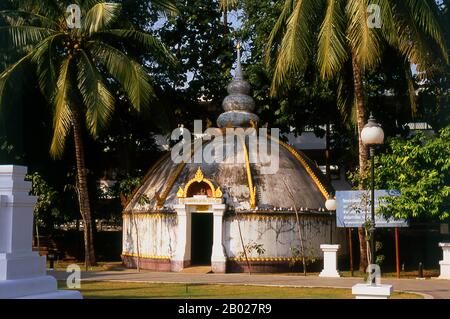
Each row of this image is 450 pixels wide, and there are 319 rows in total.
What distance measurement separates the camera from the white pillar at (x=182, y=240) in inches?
878

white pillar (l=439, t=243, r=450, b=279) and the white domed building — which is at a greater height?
the white domed building

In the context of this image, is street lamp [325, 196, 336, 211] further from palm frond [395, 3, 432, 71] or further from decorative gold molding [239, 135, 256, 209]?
palm frond [395, 3, 432, 71]

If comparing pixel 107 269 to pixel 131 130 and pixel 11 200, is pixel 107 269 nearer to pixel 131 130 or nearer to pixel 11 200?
pixel 131 130

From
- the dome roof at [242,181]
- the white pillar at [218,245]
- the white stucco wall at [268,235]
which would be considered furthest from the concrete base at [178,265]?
the dome roof at [242,181]

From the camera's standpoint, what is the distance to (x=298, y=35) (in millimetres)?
20141

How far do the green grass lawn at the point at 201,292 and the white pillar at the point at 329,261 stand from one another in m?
4.46

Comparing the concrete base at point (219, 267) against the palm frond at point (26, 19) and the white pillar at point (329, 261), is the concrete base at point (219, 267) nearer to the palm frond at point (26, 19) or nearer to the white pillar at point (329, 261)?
the white pillar at point (329, 261)

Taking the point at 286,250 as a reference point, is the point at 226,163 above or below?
above

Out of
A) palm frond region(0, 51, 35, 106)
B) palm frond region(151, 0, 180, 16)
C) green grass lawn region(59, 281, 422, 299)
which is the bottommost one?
green grass lawn region(59, 281, 422, 299)

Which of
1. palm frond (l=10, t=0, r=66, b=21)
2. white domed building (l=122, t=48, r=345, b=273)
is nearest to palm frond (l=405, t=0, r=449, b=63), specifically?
white domed building (l=122, t=48, r=345, b=273)

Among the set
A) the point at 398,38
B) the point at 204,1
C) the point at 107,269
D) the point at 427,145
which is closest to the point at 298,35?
the point at 398,38

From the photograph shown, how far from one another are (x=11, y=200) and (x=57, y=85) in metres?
12.1

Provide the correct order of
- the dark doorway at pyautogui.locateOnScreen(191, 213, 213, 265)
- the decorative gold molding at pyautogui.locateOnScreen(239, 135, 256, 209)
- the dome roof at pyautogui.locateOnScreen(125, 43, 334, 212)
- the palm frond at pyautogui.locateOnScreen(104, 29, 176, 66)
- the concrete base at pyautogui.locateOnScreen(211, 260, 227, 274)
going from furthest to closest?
the dark doorway at pyautogui.locateOnScreen(191, 213, 213, 265) → the palm frond at pyautogui.locateOnScreen(104, 29, 176, 66) → the dome roof at pyautogui.locateOnScreen(125, 43, 334, 212) → the decorative gold molding at pyautogui.locateOnScreen(239, 135, 256, 209) → the concrete base at pyautogui.locateOnScreen(211, 260, 227, 274)

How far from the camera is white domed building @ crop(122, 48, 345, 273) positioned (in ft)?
72.5
